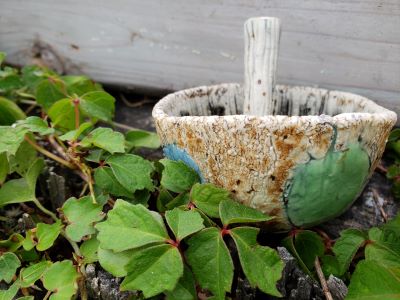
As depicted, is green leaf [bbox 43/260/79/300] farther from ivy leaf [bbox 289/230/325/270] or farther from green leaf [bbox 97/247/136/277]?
ivy leaf [bbox 289/230/325/270]

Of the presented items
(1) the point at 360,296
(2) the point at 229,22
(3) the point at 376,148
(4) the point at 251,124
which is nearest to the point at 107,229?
(4) the point at 251,124

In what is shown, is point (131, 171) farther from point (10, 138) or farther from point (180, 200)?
point (10, 138)

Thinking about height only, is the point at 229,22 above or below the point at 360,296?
above

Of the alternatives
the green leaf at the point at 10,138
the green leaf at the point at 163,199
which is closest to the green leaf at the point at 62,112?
the green leaf at the point at 10,138

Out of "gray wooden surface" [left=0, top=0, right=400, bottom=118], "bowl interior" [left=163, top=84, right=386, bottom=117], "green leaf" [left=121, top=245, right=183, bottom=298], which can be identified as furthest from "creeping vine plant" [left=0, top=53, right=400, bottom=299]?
"gray wooden surface" [left=0, top=0, right=400, bottom=118]

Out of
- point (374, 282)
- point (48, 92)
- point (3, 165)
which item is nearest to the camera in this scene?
point (374, 282)

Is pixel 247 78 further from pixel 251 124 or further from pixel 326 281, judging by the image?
pixel 326 281

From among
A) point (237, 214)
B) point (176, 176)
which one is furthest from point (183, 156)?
point (237, 214)

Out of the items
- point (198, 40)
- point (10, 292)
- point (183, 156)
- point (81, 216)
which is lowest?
point (10, 292)
